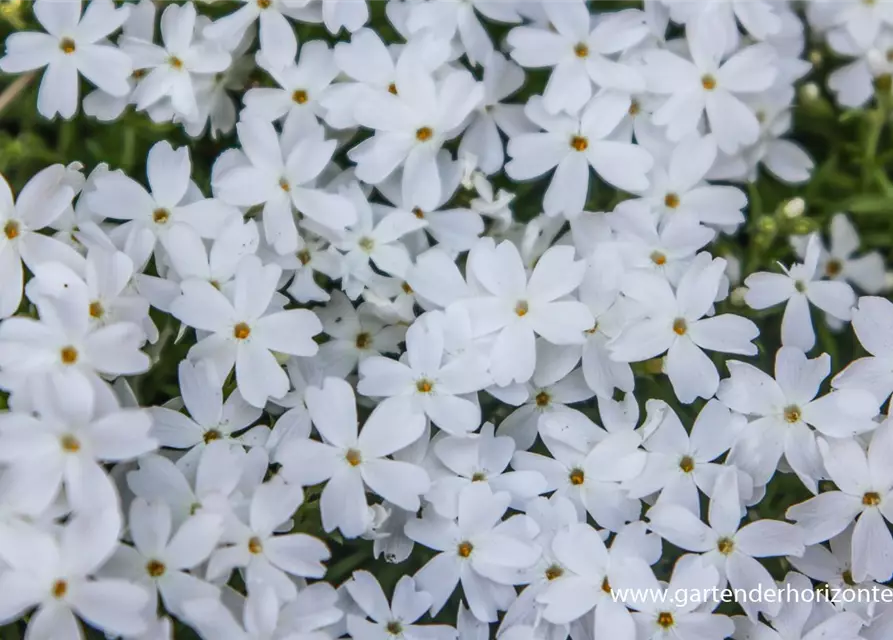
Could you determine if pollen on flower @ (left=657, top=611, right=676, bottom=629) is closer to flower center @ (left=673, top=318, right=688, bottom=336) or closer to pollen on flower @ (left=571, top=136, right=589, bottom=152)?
flower center @ (left=673, top=318, right=688, bottom=336)

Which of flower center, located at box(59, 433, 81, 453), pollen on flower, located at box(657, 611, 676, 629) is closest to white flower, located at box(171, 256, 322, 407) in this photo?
flower center, located at box(59, 433, 81, 453)

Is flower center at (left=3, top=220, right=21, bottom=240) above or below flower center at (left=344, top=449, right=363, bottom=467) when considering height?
above

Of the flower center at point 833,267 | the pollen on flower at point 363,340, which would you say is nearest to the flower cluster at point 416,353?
the pollen on flower at point 363,340

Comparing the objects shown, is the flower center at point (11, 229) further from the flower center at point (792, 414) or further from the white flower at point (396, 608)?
the flower center at point (792, 414)

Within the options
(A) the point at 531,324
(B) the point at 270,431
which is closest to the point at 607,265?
(A) the point at 531,324

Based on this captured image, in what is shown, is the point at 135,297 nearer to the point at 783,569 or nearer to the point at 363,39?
the point at 363,39
